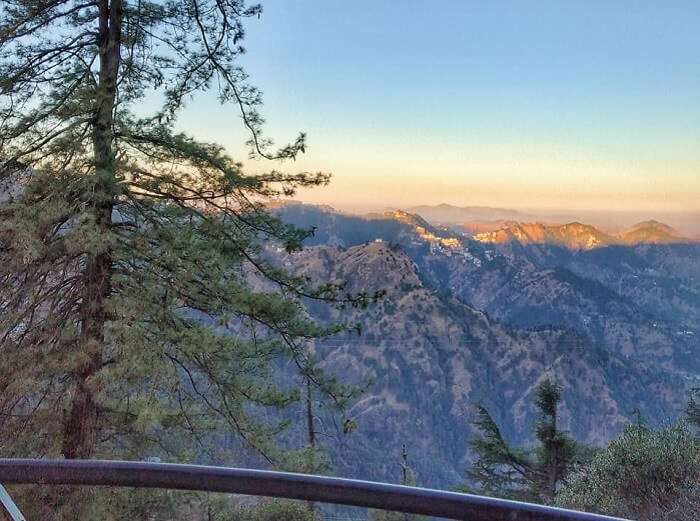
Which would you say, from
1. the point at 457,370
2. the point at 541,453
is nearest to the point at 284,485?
the point at 541,453

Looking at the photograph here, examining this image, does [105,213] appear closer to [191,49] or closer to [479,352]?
[191,49]

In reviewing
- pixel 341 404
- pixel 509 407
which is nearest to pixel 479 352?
pixel 509 407

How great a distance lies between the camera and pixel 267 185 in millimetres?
6363

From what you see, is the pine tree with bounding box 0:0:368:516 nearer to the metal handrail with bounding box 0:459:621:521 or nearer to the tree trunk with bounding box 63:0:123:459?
the tree trunk with bounding box 63:0:123:459

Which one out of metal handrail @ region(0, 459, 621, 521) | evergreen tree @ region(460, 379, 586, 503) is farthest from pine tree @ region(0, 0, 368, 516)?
evergreen tree @ region(460, 379, 586, 503)

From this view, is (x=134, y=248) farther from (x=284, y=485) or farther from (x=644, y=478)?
(x=644, y=478)

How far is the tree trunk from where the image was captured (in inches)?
204

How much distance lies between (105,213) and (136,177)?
466mm

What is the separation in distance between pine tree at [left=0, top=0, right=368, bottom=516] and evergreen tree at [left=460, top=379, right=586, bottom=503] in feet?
38.3

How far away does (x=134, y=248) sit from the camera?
5.47m

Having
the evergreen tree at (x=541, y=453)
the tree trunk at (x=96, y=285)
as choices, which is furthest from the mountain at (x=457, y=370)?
the tree trunk at (x=96, y=285)

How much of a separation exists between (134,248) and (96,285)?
508 mm

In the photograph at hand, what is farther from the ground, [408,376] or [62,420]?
[62,420]

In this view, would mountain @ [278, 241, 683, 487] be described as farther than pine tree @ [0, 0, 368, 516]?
Yes
